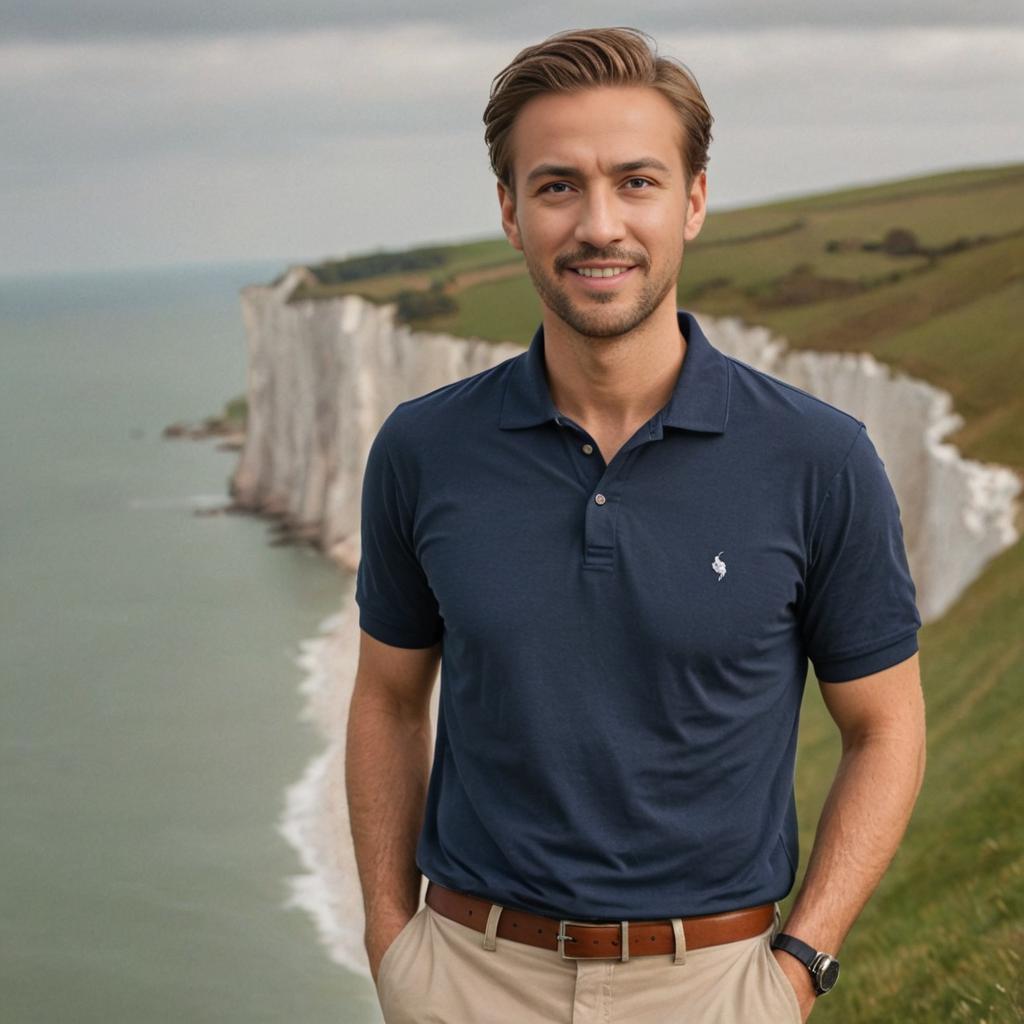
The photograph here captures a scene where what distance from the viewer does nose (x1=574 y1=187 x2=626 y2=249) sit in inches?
136

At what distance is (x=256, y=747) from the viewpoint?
1368 inches

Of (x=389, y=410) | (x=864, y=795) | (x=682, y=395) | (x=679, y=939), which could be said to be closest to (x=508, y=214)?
(x=682, y=395)

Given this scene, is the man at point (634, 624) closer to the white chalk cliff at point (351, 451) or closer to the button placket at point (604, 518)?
the button placket at point (604, 518)

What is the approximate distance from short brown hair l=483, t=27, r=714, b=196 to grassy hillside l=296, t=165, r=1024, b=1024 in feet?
13.4

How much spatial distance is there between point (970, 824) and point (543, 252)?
995cm

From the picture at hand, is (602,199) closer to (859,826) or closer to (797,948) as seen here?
(859,826)

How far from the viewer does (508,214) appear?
3.85m

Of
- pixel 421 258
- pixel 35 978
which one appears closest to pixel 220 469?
pixel 421 258

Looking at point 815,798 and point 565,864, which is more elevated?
point 565,864

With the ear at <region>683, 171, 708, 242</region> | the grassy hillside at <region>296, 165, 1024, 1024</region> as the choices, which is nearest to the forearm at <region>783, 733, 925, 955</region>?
the ear at <region>683, 171, 708, 242</region>

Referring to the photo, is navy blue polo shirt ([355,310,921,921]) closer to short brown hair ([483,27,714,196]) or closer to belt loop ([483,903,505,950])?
belt loop ([483,903,505,950])

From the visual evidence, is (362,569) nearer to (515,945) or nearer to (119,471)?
(515,945)

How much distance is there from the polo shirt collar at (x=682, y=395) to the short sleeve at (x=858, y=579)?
12.4 inches

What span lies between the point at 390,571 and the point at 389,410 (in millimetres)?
51543
